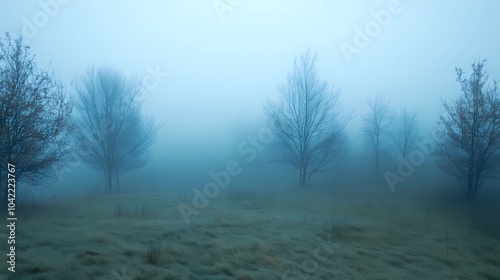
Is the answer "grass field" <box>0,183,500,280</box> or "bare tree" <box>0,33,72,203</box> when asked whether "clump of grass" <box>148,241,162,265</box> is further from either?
"bare tree" <box>0,33,72,203</box>

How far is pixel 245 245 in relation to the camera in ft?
23.6

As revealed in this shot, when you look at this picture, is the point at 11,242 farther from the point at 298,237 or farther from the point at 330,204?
the point at 330,204

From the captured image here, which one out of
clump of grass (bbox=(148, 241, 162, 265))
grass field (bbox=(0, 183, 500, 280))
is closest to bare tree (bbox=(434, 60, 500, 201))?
grass field (bbox=(0, 183, 500, 280))

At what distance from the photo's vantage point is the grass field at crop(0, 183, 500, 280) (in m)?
5.65

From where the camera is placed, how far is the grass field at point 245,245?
5.65 m

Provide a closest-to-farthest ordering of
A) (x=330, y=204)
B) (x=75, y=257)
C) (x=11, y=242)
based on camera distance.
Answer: (x=75, y=257)
(x=11, y=242)
(x=330, y=204)

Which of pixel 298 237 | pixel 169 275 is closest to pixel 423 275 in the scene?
pixel 298 237

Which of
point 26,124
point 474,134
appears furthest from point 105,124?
point 474,134

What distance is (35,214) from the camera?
991 cm

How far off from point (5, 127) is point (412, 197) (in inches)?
799

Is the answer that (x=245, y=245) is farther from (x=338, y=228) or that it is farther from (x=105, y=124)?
(x=105, y=124)

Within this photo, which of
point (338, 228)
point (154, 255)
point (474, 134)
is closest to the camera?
point (154, 255)

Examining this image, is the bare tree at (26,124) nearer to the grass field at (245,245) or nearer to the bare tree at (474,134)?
the grass field at (245,245)

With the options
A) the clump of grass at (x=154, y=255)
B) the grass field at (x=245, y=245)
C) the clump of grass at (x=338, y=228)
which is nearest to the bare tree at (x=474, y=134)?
the grass field at (x=245, y=245)
